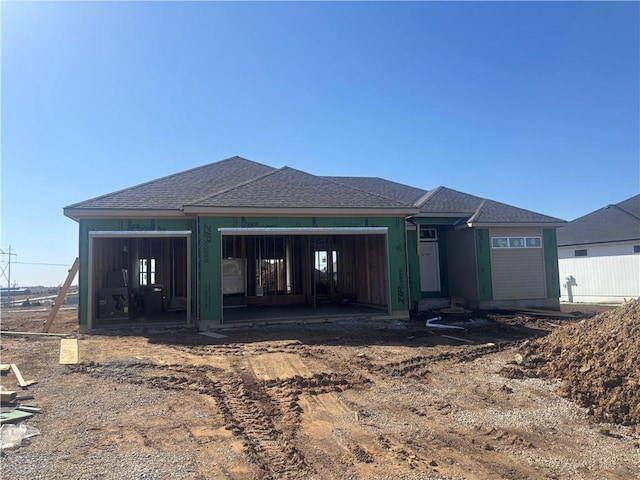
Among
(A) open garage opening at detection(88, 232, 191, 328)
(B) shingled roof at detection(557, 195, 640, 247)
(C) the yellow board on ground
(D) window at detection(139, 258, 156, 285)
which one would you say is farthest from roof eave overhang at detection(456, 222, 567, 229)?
(C) the yellow board on ground

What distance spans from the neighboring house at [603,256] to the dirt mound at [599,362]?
13.3 meters

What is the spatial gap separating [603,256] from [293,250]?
1420 centimetres

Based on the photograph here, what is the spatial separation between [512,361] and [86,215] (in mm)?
10505

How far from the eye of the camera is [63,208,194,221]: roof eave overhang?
37.7 ft

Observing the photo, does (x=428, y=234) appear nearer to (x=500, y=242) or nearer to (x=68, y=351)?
(x=500, y=242)

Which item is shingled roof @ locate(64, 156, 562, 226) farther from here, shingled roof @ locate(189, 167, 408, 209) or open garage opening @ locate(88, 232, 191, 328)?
open garage opening @ locate(88, 232, 191, 328)

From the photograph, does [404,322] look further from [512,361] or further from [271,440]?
[271,440]

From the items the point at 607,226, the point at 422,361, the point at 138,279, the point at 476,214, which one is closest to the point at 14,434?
the point at 422,361

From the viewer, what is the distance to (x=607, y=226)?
21.4 metres

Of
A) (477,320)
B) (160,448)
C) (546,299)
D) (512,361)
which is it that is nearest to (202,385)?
(160,448)

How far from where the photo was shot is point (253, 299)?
17125mm

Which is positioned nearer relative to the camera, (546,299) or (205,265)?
(205,265)

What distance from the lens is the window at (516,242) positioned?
15.6 metres

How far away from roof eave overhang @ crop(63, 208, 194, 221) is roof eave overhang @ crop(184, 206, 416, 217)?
685 millimetres
